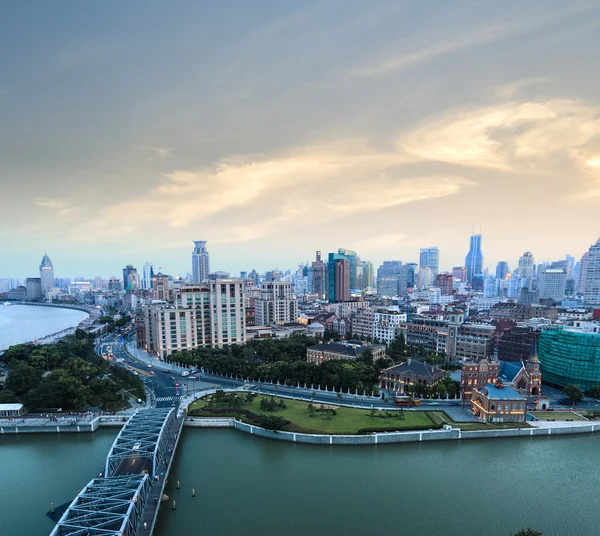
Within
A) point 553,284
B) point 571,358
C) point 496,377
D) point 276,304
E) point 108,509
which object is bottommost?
point 496,377

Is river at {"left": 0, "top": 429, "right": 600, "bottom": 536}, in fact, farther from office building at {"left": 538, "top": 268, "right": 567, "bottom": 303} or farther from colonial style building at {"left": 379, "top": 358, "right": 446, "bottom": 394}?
office building at {"left": 538, "top": 268, "right": 567, "bottom": 303}

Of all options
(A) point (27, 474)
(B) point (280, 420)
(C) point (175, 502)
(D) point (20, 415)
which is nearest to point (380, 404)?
(B) point (280, 420)

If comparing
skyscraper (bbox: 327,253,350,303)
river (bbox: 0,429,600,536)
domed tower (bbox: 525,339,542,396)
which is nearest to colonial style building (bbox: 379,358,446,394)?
domed tower (bbox: 525,339,542,396)

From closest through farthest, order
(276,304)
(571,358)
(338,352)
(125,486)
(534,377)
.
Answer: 1. (125,486)
2. (534,377)
3. (571,358)
4. (338,352)
5. (276,304)

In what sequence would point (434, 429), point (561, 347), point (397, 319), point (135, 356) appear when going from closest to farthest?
point (434, 429) < point (561, 347) < point (135, 356) < point (397, 319)

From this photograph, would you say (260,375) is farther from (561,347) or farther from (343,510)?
(561,347)

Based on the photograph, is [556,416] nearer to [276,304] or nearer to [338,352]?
[338,352]

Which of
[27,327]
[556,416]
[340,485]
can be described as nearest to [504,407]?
[556,416]
